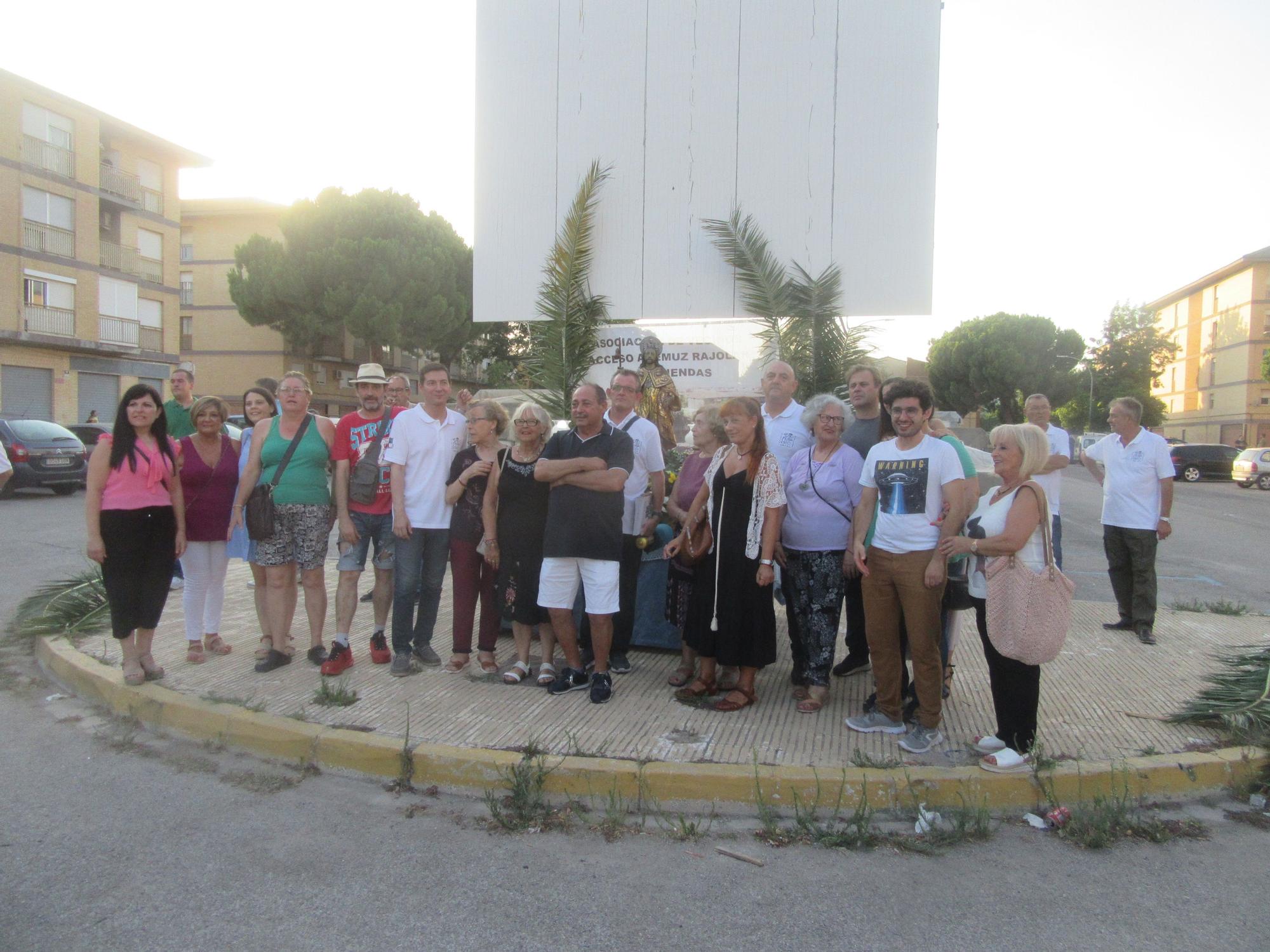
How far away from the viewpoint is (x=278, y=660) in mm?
5320

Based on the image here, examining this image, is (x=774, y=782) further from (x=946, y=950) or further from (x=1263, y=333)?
(x=1263, y=333)

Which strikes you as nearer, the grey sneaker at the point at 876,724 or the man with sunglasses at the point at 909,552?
the man with sunglasses at the point at 909,552

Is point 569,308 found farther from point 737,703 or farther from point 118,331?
point 118,331

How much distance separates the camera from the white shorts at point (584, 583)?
4781 millimetres

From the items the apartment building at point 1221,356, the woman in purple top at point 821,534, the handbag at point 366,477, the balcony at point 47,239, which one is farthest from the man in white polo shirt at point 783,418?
the apartment building at point 1221,356

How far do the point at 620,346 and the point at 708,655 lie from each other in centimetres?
368

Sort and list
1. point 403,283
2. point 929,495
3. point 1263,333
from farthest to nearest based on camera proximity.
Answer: point 1263,333, point 403,283, point 929,495

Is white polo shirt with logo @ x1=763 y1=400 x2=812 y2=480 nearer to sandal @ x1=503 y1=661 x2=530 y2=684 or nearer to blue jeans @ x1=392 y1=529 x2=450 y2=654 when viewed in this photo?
sandal @ x1=503 y1=661 x2=530 y2=684

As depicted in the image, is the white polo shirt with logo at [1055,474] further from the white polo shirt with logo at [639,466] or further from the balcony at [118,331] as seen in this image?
the balcony at [118,331]

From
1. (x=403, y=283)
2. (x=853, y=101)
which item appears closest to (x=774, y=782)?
(x=853, y=101)

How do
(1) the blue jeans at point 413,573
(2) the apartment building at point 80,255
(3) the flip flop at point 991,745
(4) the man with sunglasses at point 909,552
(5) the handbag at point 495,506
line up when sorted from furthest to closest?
(2) the apartment building at point 80,255, (1) the blue jeans at point 413,573, (5) the handbag at point 495,506, (4) the man with sunglasses at point 909,552, (3) the flip flop at point 991,745

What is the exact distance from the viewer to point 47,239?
31.3 m

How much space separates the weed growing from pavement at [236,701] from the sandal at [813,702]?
2.92 metres

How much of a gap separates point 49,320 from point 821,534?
3561 cm
